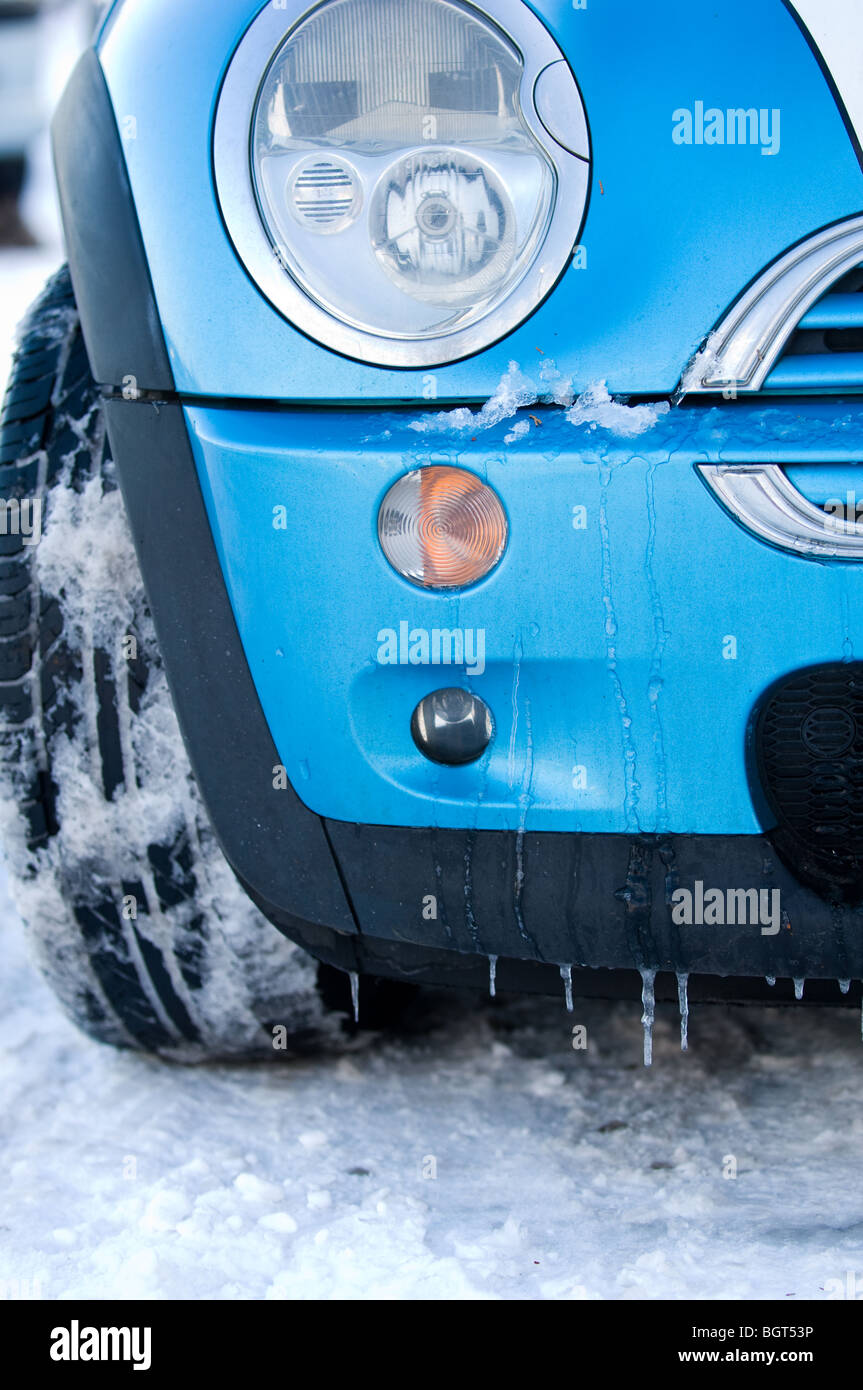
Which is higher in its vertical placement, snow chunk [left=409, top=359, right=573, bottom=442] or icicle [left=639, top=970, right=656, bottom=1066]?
snow chunk [left=409, top=359, right=573, bottom=442]

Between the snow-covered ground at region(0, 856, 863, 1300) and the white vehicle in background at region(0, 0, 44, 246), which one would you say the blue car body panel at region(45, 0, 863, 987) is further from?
the white vehicle in background at region(0, 0, 44, 246)

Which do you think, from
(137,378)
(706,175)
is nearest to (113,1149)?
(137,378)

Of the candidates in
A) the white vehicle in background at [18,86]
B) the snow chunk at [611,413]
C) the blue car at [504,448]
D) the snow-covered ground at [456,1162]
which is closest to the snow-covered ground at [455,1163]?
the snow-covered ground at [456,1162]

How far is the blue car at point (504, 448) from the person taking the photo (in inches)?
45.1

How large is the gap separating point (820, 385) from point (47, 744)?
95 cm

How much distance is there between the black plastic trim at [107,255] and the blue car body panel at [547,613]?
11cm

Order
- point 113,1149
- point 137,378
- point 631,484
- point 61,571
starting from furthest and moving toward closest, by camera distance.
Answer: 1. point 113,1149
2. point 61,571
3. point 137,378
4. point 631,484

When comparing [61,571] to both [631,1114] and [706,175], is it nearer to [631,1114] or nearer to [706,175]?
[706,175]

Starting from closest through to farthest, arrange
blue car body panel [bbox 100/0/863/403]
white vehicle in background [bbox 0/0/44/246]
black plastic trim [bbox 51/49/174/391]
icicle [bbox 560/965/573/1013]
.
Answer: blue car body panel [bbox 100/0/863/403] < black plastic trim [bbox 51/49/174/391] < icicle [bbox 560/965/573/1013] < white vehicle in background [bbox 0/0/44/246]

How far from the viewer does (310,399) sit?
1.21 metres

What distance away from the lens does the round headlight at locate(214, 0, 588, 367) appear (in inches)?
45.9

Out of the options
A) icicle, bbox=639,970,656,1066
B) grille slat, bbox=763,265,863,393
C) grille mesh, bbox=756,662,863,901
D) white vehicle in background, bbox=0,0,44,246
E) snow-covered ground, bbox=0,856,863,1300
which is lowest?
snow-covered ground, bbox=0,856,863,1300

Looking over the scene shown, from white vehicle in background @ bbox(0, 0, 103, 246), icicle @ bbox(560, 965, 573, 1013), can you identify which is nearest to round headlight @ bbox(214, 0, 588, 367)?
icicle @ bbox(560, 965, 573, 1013)
